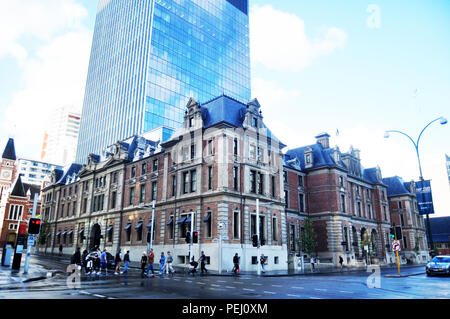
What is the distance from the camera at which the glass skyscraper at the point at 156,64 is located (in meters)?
93.2

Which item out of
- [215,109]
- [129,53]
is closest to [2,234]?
[129,53]

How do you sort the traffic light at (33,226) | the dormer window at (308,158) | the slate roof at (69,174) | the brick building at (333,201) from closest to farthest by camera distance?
1. the traffic light at (33,226)
2. the brick building at (333,201)
3. the dormer window at (308,158)
4. the slate roof at (69,174)

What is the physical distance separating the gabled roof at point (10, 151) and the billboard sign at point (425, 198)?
4213 inches

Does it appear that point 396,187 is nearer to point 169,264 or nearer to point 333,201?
point 333,201

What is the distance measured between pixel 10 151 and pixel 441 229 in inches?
5432

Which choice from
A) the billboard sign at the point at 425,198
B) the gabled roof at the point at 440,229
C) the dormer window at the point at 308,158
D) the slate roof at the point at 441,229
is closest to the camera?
the billboard sign at the point at 425,198

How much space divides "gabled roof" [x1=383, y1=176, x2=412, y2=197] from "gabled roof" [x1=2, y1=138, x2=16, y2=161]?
10337cm

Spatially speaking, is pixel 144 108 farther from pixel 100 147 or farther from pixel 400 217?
pixel 400 217

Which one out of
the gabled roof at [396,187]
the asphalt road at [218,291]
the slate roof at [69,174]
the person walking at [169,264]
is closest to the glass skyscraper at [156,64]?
the slate roof at [69,174]

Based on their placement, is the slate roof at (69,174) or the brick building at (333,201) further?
the slate roof at (69,174)

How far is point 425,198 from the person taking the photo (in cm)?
2344

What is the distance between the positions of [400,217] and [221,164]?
56.3 metres

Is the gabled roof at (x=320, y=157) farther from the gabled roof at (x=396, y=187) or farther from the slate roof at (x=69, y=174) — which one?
the slate roof at (x=69, y=174)

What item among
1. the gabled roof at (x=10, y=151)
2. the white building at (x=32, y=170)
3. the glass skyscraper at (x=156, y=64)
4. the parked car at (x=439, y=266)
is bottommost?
the parked car at (x=439, y=266)
